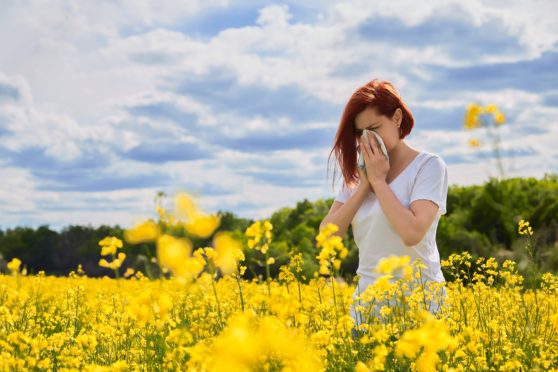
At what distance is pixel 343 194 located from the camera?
449 cm

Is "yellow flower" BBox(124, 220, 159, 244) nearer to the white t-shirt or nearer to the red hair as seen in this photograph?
the white t-shirt

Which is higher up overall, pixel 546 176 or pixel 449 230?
pixel 546 176

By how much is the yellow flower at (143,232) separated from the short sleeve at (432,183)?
6.64 feet

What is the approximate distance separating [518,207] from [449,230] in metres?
1.97

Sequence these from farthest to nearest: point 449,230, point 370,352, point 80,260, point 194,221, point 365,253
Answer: point 80,260 < point 449,230 < point 365,253 < point 370,352 < point 194,221

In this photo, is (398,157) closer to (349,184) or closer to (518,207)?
(349,184)

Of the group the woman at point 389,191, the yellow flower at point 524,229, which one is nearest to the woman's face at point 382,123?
the woman at point 389,191

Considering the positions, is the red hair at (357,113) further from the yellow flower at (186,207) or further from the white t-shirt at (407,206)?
the yellow flower at (186,207)

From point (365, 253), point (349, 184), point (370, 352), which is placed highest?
point (349, 184)

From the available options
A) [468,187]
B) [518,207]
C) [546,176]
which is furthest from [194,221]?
[546,176]

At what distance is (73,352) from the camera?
13.3 feet

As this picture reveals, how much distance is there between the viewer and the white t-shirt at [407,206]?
159 inches

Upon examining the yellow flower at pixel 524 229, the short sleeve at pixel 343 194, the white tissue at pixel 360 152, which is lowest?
the yellow flower at pixel 524 229

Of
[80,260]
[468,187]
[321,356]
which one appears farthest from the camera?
[80,260]
